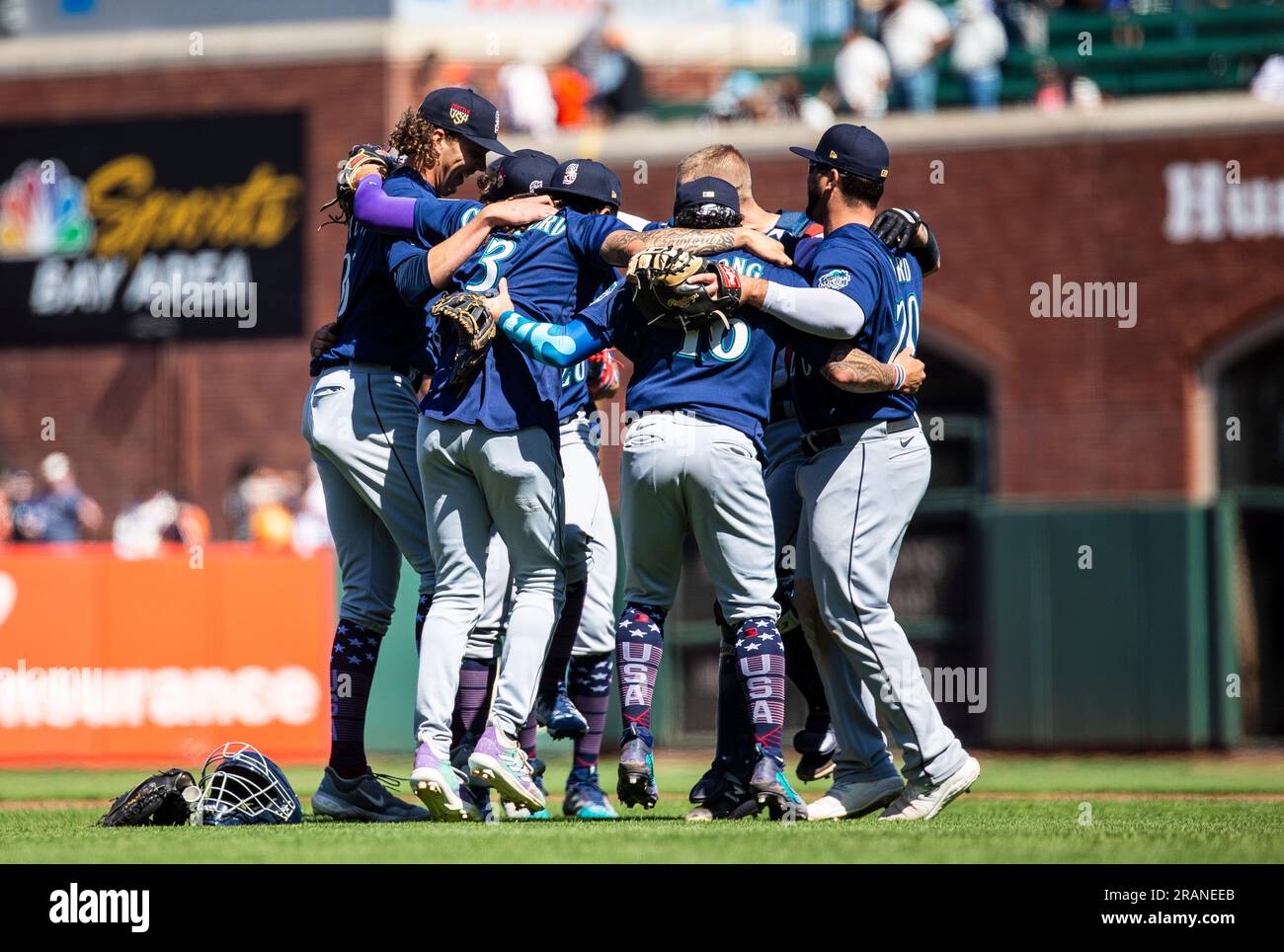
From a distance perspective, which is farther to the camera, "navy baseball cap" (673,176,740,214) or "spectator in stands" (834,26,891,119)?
"spectator in stands" (834,26,891,119)

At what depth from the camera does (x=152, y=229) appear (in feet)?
64.2

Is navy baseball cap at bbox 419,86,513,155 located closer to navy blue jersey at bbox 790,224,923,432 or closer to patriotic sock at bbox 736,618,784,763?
navy blue jersey at bbox 790,224,923,432

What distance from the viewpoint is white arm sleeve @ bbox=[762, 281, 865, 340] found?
614 cm

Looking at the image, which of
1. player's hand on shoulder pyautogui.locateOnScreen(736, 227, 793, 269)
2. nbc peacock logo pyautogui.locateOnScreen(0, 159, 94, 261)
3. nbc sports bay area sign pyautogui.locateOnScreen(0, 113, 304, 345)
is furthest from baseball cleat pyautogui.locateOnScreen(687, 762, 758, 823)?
nbc peacock logo pyautogui.locateOnScreen(0, 159, 94, 261)

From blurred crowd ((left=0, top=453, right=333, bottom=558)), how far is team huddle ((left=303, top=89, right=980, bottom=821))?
313 inches

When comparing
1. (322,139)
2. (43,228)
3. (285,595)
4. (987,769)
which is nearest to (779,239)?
(987,769)

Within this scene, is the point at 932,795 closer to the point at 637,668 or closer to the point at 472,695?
the point at 637,668

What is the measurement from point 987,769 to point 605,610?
6.32 meters

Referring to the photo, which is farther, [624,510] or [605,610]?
[605,610]

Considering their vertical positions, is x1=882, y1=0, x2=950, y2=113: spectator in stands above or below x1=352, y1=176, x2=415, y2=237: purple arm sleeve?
above

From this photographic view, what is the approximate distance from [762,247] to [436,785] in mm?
2227

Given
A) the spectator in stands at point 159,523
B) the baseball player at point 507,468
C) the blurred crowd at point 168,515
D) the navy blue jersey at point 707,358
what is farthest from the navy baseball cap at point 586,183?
the spectator in stands at point 159,523

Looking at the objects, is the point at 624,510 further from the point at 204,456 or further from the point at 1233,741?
the point at 204,456

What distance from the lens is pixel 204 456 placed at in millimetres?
19266
